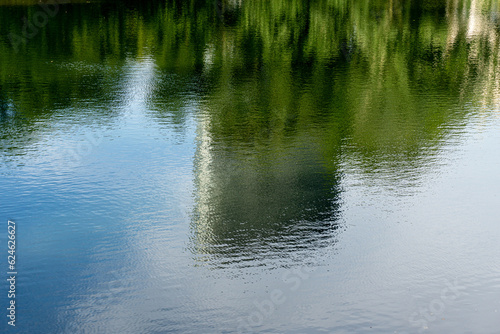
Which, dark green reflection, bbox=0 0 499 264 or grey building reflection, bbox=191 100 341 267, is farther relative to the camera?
dark green reflection, bbox=0 0 499 264

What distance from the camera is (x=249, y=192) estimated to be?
33.1 feet

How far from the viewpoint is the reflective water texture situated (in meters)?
7.10

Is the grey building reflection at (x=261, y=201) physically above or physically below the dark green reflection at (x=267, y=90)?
below

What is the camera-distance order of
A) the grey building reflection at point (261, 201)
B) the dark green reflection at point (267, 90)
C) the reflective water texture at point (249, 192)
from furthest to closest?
the dark green reflection at point (267, 90) < the grey building reflection at point (261, 201) < the reflective water texture at point (249, 192)

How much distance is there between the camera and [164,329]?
21.7 feet

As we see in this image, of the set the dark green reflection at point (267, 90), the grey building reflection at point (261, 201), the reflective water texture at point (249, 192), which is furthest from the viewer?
the dark green reflection at point (267, 90)

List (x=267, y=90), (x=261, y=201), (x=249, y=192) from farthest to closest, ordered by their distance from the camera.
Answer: (x=267, y=90), (x=249, y=192), (x=261, y=201)

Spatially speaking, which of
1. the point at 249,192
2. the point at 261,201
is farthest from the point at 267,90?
the point at 261,201

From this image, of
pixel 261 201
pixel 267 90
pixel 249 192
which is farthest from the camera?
pixel 267 90

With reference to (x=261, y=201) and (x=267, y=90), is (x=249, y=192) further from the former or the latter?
(x=267, y=90)

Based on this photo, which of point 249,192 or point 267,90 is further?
point 267,90

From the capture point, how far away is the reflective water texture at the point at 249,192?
7102mm

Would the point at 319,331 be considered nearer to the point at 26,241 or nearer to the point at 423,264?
the point at 423,264

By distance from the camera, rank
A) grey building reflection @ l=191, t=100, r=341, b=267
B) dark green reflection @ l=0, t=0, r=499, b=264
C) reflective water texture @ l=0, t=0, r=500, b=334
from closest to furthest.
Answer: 1. reflective water texture @ l=0, t=0, r=500, b=334
2. grey building reflection @ l=191, t=100, r=341, b=267
3. dark green reflection @ l=0, t=0, r=499, b=264
